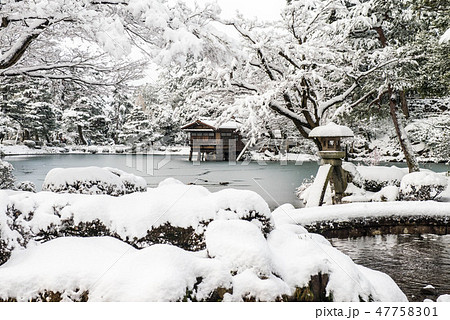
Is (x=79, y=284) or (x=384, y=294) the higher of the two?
(x=79, y=284)

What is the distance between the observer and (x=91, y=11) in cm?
381

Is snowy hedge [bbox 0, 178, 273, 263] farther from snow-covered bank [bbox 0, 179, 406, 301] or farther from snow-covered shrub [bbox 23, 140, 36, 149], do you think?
snow-covered shrub [bbox 23, 140, 36, 149]

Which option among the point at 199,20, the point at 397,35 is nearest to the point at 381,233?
the point at 199,20

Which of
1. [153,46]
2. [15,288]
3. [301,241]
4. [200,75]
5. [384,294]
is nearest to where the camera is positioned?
[15,288]

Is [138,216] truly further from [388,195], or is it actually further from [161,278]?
[388,195]

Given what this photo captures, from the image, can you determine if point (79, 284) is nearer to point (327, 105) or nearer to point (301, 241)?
point (301, 241)

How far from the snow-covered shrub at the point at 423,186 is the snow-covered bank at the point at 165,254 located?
5910mm

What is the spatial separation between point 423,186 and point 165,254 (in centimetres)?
753

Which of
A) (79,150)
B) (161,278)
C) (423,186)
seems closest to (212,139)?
(79,150)

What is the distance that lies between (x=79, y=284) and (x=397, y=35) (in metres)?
12.9

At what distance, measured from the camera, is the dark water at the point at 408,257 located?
4.20 m

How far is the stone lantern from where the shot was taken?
799 cm

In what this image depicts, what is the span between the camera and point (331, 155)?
8195 mm

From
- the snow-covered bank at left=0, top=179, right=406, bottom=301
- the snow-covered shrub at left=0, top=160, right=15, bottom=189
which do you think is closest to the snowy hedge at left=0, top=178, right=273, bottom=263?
the snow-covered bank at left=0, top=179, right=406, bottom=301
